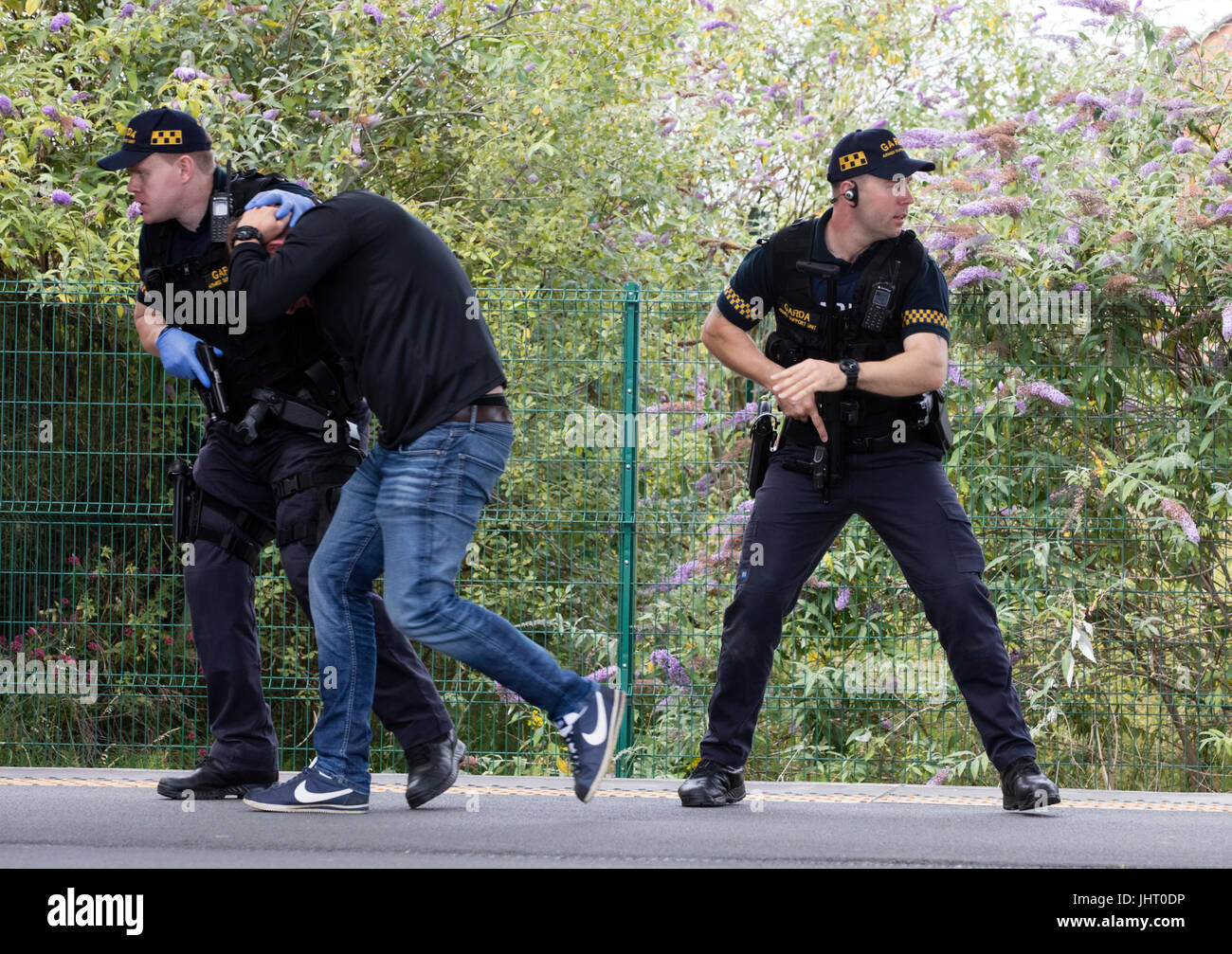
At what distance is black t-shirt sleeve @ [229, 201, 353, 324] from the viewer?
14.1 feet

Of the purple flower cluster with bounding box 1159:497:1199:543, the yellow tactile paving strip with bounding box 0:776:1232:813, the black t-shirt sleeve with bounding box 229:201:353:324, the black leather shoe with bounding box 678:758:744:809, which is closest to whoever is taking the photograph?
the black t-shirt sleeve with bounding box 229:201:353:324

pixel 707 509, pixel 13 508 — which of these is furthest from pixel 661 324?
pixel 13 508

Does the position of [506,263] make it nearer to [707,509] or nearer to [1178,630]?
[707,509]

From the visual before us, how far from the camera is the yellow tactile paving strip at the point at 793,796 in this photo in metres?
5.62

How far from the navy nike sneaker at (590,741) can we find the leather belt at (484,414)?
2.95 feet

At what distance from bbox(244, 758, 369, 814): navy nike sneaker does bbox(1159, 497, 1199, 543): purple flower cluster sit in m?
3.91

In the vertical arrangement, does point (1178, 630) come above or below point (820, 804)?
above

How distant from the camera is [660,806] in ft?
17.4

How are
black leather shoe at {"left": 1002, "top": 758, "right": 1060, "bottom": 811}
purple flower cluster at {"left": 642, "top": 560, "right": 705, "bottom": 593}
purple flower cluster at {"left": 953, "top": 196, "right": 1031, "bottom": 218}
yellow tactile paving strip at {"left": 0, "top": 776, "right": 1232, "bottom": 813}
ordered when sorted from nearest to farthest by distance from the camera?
black leather shoe at {"left": 1002, "top": 758, "right": 1060, "bottom": 811}
yellow tactile paving strip at {"left": 0, "top": 776, "right": 1232, "bottom": 813}
purple flower cluster at {"left": 953, "top": 196, "right": 1031, "bottom": 218}
purple flower cluster at {"left": 642, "top": 560, "right": 705, "bottom": 593}

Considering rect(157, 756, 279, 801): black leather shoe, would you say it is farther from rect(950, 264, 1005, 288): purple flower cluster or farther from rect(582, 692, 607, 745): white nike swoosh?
rect(950, 264, 1005, 288): purple flower cluster

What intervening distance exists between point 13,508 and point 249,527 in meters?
2.84

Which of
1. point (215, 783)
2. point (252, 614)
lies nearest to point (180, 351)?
point (252, 614)

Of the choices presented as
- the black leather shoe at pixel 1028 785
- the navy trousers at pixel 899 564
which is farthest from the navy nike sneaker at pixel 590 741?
the black leather shoe at pixel 1028 785

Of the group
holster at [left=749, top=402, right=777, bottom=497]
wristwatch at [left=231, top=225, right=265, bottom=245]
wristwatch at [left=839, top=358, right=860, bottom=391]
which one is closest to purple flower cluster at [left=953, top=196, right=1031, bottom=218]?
holster at [left=749, top=402, right=777, bottom=497]
